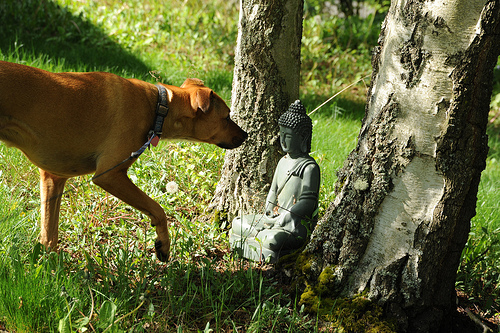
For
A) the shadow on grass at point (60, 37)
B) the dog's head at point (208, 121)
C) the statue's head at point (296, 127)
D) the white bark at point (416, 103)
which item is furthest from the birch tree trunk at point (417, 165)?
the shadow on grass at point (60, 37)

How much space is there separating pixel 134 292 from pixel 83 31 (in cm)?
677

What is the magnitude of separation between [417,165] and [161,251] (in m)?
1.76

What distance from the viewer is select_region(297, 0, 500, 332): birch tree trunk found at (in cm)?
228

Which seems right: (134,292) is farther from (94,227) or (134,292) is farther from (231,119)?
(231,119)

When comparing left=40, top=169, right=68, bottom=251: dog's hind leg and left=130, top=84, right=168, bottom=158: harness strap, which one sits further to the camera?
left=40, top=169, right=68, bottom=251: dog's hind leg

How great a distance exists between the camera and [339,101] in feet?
26.7

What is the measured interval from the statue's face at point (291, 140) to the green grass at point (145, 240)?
34.2 inches

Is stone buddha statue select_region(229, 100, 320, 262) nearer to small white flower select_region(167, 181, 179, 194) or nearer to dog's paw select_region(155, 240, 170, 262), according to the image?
dog's paw select_region(155, 240, 170, 262)

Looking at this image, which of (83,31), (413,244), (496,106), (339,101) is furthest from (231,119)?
(496,106)

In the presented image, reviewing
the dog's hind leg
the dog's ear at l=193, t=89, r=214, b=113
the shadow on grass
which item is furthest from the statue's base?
the shadow on grass

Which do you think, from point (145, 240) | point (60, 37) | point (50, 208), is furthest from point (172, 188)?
point (60, 37)

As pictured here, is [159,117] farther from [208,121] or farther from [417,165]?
[417,165]

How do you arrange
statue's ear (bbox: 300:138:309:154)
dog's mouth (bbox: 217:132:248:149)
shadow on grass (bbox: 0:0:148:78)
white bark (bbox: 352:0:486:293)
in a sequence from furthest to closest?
shadow on grass (bbox: 0:0:148:78), dog's mouth (bbox: 217:132:248:149), statue's ear (bbox: 300:138:309:154), white bark (bbox: 352:0:486:293)

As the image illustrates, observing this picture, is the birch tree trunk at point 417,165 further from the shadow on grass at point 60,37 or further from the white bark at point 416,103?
the shadow on grass at point 60,37
